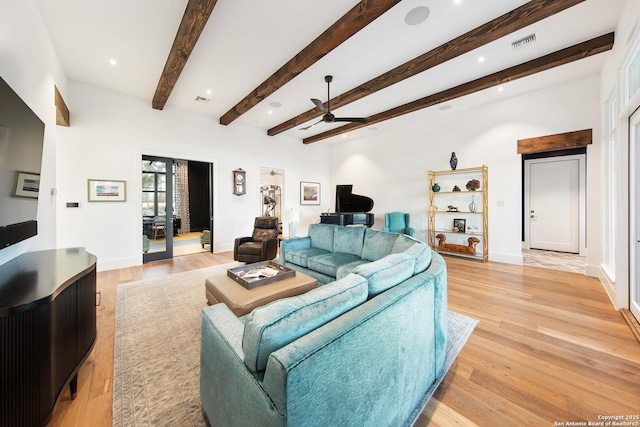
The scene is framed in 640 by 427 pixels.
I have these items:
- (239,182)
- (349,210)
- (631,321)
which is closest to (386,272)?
(631,321)

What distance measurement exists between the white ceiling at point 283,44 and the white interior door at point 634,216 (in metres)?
1.40

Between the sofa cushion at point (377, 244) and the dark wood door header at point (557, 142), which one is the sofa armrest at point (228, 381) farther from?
the dark wood door header at point (557, 142)

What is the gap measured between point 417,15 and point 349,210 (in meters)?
5.12

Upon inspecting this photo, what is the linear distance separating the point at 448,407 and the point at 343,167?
23.3ft

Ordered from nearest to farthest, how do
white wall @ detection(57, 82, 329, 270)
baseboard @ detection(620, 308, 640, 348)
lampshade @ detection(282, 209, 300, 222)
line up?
baseboard @ detection(620, 308, 640, 348) < white wall @ detection(57, 82, 329, 270) < lampshade @ detection(282, 209, 300, 222)

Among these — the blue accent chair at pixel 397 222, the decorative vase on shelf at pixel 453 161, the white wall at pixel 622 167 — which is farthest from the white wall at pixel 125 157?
the white wall at pixel 622 167

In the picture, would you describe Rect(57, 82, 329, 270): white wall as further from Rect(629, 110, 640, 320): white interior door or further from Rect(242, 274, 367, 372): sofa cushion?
Rect(629, 110, 640, 320): white interior door

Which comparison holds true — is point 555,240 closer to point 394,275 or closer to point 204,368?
point 394,275

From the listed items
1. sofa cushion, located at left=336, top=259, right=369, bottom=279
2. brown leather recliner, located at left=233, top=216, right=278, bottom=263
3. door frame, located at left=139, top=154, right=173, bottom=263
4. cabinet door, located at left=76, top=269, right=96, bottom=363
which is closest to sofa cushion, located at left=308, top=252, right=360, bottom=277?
sofa cushion, located at left=336, top=259, right=369, bottom=279

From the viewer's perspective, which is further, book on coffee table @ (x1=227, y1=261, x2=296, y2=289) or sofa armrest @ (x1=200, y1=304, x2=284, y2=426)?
book on coffee table @ (x1=227, y1=261, x2=296, y2=289)

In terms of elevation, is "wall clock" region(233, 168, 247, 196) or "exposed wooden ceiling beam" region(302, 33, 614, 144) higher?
"exposed wooden ceiling beam" region(302, 33, 614, 144)

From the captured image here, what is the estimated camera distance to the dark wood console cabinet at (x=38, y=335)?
1.08 m

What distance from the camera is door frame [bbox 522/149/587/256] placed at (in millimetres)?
5266

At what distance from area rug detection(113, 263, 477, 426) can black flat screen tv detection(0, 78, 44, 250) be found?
1.19m
